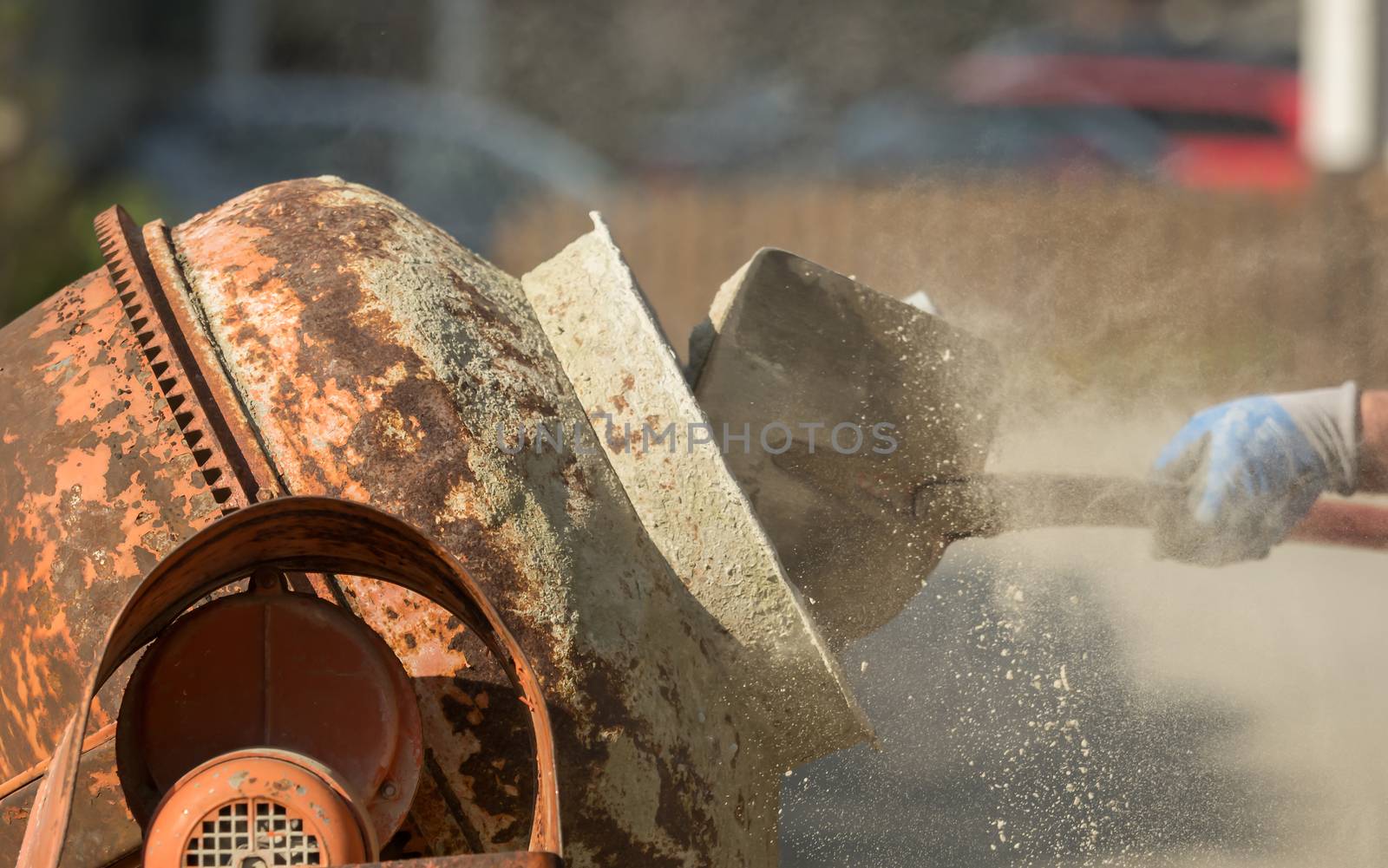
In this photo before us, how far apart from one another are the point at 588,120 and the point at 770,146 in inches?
111

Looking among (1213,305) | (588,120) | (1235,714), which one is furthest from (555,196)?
(1235,714)

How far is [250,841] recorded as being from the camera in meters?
1.51

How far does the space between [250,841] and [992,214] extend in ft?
17.8

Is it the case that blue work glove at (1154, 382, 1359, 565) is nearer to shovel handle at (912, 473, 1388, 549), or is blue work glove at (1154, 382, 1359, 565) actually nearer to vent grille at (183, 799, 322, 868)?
shovel handle at (912, 473, 1388, 549)

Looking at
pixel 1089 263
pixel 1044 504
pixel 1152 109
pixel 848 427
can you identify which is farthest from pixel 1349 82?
pixel 848 427

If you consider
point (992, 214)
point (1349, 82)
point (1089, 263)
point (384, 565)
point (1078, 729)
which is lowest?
point (1078, 729)

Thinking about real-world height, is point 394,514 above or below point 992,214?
below

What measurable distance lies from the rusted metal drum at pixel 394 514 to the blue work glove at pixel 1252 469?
3.55ft

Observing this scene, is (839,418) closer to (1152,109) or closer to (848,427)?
(848,427)

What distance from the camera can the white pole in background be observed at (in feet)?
35.7

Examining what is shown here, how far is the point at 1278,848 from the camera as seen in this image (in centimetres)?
269

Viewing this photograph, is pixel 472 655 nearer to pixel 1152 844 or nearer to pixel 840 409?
pixel 840 409

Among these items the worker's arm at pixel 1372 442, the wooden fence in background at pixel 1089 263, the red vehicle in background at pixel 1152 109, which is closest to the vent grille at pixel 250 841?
the wooden fence in background at pixel 1089 263

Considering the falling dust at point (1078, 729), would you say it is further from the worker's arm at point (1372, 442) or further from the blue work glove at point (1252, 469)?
the worker's arm at point (1372, 442)
